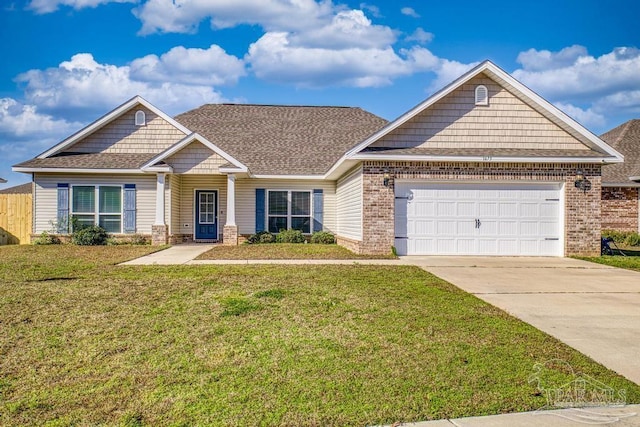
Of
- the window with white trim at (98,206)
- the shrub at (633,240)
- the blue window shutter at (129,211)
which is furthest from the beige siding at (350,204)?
the shrub at (633,240)

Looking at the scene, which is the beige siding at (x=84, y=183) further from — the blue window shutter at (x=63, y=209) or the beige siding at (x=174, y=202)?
the beige siding at (x=174, y=202)

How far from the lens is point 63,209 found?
66.2 feet

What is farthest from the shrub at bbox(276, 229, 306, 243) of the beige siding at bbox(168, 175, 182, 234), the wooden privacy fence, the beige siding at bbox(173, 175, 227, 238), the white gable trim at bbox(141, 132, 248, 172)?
the wooden privacy fence

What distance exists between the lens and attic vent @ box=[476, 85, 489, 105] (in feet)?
51.4

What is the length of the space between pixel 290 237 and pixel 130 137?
764cm

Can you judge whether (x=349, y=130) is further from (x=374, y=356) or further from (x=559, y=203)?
(x=374, y=356)

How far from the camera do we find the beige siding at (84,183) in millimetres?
20234

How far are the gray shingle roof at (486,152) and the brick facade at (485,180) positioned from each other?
0.33m

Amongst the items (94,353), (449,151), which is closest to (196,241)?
(449,151)

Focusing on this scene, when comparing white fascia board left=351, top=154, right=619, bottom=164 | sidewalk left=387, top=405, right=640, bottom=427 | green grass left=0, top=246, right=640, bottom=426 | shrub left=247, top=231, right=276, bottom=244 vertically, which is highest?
Result: white fascia board left=351, top=154, right=619, bottom=164

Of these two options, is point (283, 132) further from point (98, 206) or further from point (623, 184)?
point (623, 184)

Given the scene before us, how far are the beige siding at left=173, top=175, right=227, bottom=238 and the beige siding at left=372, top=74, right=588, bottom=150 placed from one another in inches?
343

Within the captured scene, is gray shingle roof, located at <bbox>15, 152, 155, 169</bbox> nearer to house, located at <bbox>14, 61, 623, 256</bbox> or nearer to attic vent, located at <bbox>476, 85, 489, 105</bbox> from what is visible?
house, located at <bbox>14, 61, 623, 256</bbox>

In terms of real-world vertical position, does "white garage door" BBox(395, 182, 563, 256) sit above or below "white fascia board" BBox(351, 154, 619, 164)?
below
